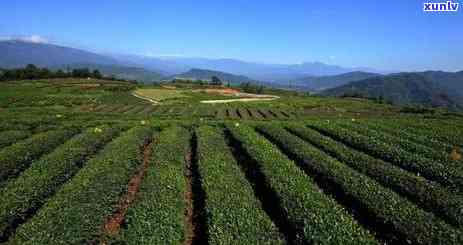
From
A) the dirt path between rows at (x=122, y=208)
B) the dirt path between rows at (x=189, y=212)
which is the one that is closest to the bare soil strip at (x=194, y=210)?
the dirt path between rows at (x=189, y=212)

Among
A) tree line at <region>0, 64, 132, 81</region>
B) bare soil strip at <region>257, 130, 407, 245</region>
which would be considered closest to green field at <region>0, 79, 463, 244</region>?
bare soil strip at <region>257, 130, 407, 245</region>

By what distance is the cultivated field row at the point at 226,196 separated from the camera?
13281 millimetres

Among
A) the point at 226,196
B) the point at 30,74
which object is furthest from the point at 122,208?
the point at 30,74

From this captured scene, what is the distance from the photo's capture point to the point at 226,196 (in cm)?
1645

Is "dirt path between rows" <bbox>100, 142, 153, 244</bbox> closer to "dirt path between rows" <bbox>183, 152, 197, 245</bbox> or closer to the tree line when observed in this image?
"dirt path between rows" <bbox>183, 152, 197, 245</bbox>

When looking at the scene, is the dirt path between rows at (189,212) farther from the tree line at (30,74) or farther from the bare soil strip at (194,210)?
the tree line at (30,74)

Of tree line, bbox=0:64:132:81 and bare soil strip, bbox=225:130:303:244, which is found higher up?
tree line, bbox=0:64:132:81

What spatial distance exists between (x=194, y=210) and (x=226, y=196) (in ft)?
6.12

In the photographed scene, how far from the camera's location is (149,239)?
12531mm

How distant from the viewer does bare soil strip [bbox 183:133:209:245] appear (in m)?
14.8

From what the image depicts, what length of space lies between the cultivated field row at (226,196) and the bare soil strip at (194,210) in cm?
6

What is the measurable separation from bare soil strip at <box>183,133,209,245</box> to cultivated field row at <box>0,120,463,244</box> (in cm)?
6

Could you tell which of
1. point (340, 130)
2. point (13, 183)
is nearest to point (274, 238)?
point (13, 183)

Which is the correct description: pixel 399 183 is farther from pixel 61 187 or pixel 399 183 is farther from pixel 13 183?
pixel 13 183
